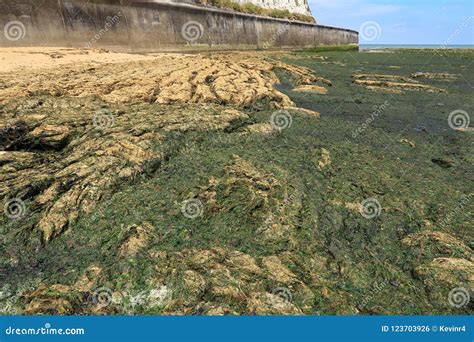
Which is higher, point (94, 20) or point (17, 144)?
point (94, 20)

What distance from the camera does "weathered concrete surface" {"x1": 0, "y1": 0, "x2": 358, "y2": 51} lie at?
14.2 meters

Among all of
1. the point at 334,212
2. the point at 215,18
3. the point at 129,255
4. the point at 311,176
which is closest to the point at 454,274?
the point at 334,212

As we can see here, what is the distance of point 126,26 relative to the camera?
18.0 meters

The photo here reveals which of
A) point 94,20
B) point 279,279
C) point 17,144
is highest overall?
point 94,20

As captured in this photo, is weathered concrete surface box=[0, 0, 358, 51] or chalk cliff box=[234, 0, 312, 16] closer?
weathered concrete surface box=[0, 0, 358, 51]

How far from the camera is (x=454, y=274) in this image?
12.7 ft

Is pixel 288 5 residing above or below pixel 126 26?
above

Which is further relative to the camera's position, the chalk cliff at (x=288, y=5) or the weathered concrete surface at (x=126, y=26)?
the chalk cliff at (x=288, y=5)

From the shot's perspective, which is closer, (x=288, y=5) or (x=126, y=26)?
(x=126, y=26)

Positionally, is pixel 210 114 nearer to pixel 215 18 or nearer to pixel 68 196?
pixel 68 196

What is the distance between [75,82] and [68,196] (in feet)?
15.5

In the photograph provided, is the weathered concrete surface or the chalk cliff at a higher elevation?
Answer: the chalk cliff

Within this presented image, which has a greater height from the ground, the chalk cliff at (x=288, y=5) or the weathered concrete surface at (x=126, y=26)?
the chalk cliff at (x=288, y=5)

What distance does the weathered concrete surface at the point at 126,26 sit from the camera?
14.2 meters
